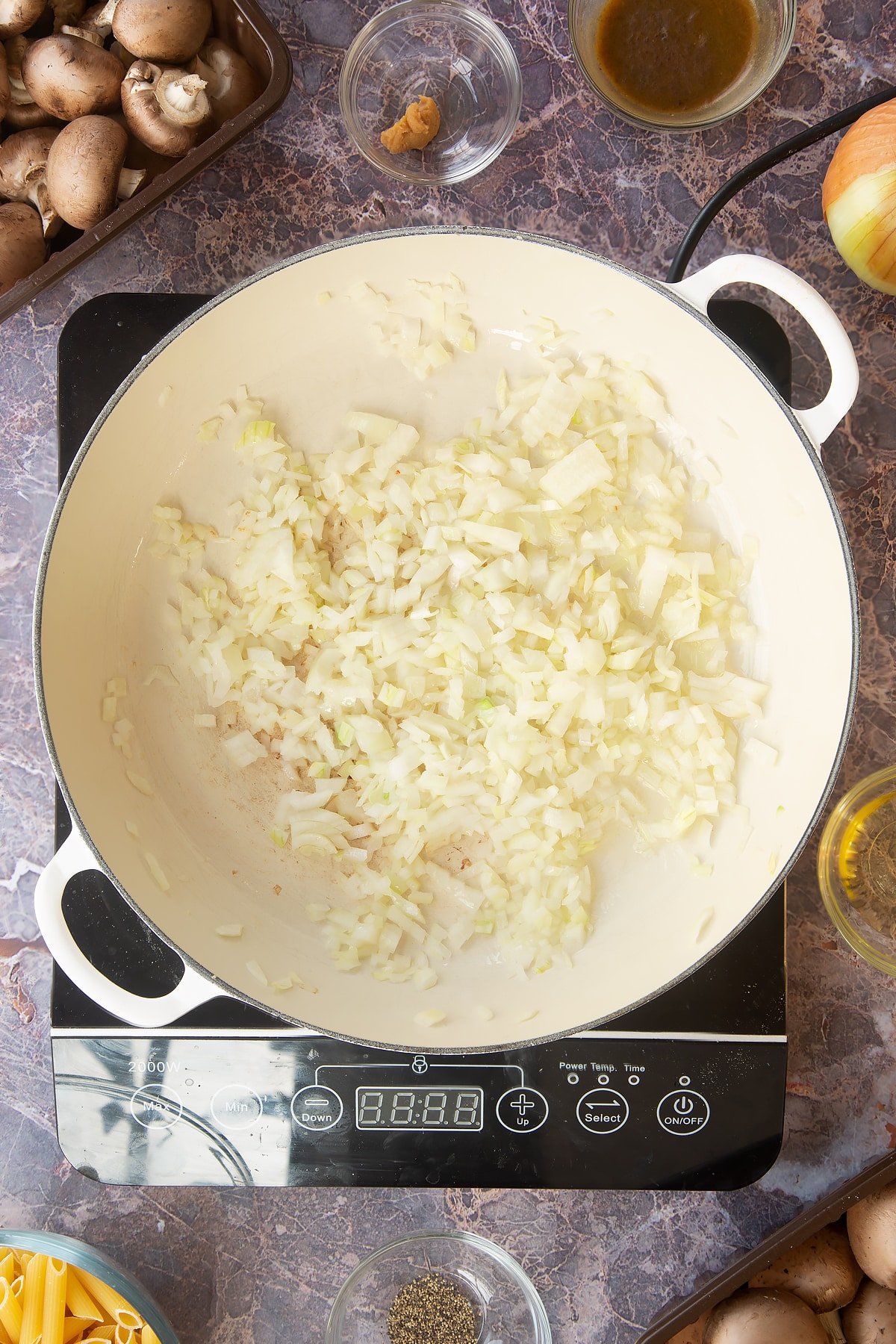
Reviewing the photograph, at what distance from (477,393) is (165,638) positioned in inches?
22.1

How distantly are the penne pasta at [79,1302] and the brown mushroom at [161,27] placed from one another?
64.4 inches

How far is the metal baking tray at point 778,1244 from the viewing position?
46.6 inches

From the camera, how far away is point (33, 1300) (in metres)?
1.27

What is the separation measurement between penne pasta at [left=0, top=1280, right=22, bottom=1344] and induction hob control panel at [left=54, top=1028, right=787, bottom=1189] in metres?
0.20

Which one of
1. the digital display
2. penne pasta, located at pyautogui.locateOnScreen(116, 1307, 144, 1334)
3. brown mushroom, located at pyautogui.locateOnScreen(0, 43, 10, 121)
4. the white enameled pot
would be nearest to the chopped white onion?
the white enameled pot

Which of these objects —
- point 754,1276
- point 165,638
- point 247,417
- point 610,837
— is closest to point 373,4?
point 247,417

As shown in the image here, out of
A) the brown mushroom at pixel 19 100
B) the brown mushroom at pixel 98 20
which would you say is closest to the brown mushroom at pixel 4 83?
the brown mushroom at pixel 19 100

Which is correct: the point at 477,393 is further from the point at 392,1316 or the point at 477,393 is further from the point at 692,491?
the point at 392,1316

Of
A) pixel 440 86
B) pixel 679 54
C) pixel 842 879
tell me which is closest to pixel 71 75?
pixel 440 86

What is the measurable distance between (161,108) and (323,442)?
1.50ft

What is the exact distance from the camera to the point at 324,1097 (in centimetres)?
129

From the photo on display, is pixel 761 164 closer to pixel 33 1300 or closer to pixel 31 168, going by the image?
pixel 31 168

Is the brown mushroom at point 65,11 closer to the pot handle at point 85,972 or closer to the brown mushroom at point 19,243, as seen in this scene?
the brown mushroom at point 19,243

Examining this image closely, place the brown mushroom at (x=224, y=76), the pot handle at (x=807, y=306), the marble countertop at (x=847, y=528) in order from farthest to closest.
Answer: the marble countertop at (x=847, y=528) → the brown mushroom at (x=224, y=76) → the pot handle at (x=807, y=306)
